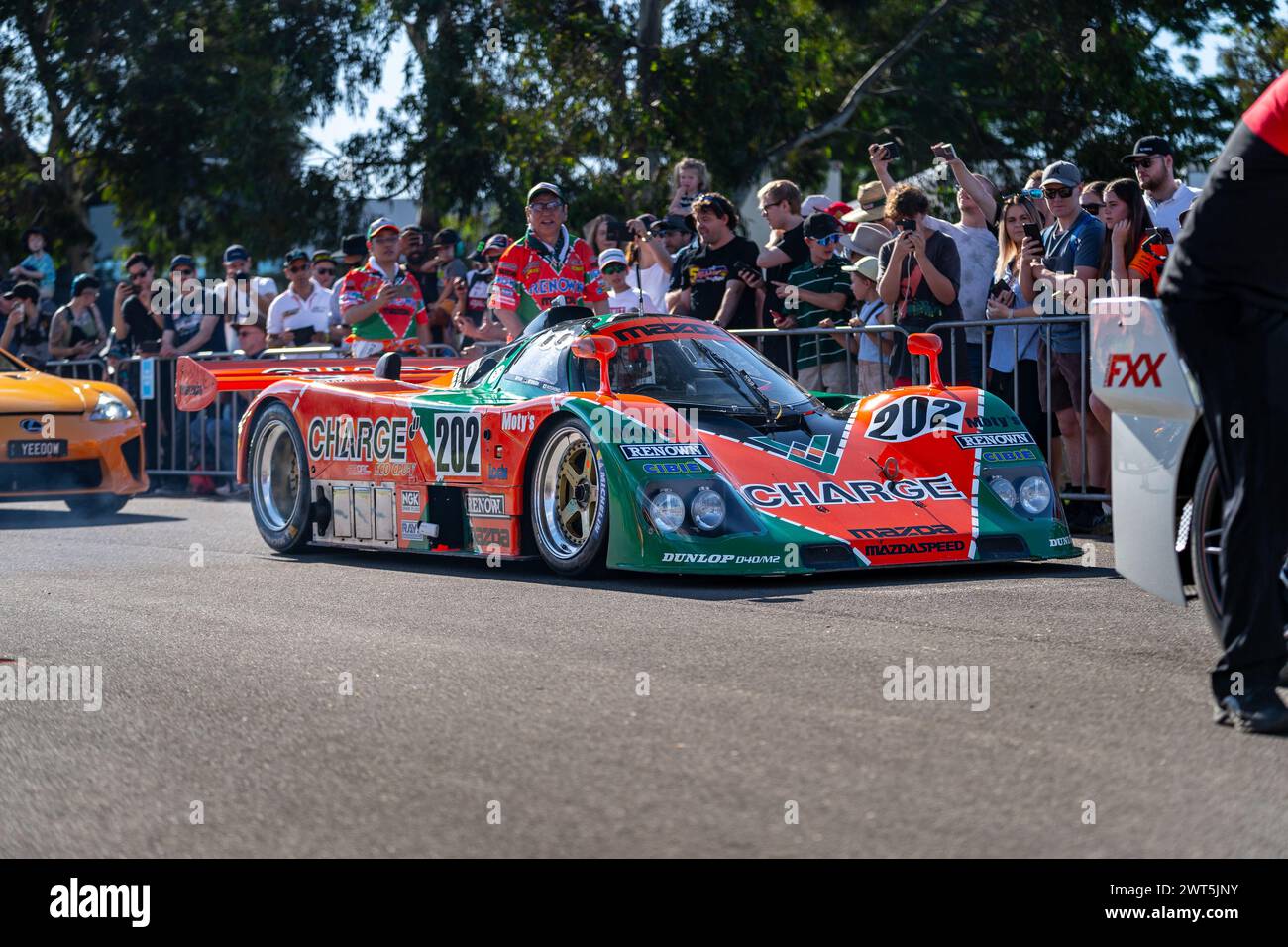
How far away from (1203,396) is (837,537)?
11.4ft

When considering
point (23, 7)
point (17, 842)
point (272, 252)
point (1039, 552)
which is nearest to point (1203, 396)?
point (17, 842)

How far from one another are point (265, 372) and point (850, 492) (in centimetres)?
497

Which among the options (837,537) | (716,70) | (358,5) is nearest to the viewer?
(837,537)

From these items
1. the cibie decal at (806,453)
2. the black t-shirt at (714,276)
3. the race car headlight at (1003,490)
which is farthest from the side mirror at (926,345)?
the black t-shirt at (714,276)

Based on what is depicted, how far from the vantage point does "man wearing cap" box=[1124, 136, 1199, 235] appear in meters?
10.7

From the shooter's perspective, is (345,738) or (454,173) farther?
(454,173)

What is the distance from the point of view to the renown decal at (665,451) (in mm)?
8312

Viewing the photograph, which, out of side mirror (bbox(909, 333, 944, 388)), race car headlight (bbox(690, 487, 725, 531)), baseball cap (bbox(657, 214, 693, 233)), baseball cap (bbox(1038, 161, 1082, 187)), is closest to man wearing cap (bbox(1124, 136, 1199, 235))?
baseball cap (bbox(1038, 161, 1082, 187))

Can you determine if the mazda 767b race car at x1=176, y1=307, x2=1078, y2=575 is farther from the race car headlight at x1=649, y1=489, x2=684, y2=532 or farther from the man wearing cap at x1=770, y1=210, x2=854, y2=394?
the man wearing cap at x1=770, y1=210, x2=854, y2=394

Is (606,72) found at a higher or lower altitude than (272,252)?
higher

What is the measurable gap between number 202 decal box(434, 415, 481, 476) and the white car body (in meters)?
4.52

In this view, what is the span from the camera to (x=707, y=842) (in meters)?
3.78

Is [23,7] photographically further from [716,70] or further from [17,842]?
[17,842]

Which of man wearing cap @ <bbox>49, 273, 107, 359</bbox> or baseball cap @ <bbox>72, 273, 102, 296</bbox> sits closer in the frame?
man wearing cap @ <bbox>49, 273, 107, 359</bbox>
